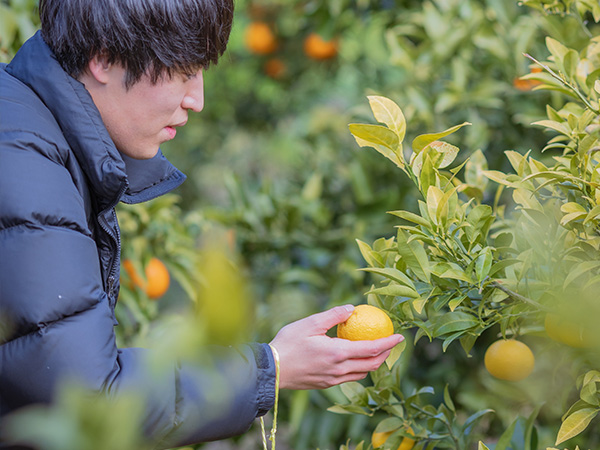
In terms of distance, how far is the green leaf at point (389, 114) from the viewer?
83 cm

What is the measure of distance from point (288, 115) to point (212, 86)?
39cm

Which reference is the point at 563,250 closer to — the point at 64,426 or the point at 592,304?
the point at 592,304

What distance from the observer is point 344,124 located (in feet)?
8.57

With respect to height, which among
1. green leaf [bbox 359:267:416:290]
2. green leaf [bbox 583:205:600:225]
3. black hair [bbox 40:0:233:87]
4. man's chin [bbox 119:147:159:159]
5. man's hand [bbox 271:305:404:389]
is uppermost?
black hair [bbox 40:0:233:87]

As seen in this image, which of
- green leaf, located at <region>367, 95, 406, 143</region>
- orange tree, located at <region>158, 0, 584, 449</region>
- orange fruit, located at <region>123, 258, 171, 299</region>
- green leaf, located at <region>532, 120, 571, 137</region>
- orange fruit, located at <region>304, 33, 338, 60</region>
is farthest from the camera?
orange fruit, located at <region>304, 33, 338, 60</region>

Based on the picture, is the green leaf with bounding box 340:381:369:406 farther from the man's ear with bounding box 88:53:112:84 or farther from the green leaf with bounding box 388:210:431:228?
the man's ear with bounding box 88:53:112:84

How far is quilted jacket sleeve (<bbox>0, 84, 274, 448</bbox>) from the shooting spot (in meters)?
0.73

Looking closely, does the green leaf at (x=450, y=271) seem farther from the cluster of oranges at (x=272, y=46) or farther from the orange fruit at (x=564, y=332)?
the cluster of oranges at (x=272, y=46)

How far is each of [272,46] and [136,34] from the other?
1929 mm

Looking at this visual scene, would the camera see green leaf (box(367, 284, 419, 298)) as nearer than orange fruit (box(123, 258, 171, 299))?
Yes

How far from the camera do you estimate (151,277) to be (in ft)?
5.58

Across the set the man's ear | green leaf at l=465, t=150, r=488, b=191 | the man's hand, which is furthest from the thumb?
the man's ear

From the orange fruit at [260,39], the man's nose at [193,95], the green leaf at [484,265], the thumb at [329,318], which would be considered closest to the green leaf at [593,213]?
the green leaf at [484,265]

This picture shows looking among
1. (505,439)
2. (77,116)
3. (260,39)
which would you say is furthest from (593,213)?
(260,39)
